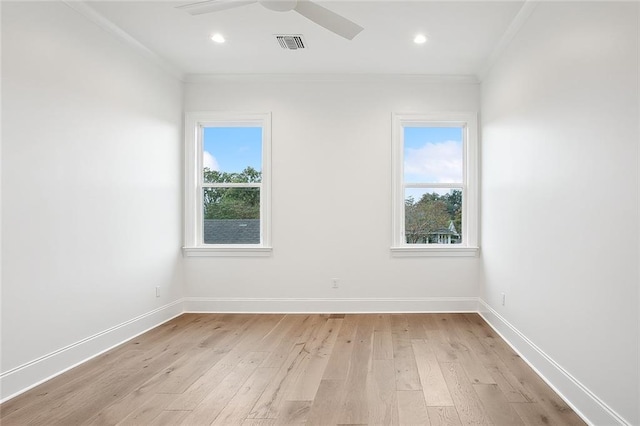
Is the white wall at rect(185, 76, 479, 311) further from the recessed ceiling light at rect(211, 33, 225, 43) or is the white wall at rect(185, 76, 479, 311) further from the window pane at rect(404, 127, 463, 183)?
the recessed ceiling light at rect(211, 33, 225, 43)

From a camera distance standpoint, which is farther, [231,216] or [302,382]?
[231,216]

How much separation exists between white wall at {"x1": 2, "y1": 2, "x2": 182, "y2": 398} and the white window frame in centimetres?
43

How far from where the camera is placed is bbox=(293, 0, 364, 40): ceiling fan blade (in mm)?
2322

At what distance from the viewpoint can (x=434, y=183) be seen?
4406 mm

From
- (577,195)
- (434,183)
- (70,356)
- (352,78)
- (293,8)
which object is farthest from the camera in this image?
(434,183)

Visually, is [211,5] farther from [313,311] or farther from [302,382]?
[313,311]

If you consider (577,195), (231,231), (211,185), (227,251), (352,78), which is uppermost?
(352,78)

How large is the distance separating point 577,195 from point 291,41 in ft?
8.71

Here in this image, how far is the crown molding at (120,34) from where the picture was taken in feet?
9.36

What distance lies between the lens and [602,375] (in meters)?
1.97

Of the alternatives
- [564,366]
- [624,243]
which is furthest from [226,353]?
[624,243]

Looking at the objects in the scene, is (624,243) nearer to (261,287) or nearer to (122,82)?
(261,287)

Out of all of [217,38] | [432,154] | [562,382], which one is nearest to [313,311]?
[432,154]

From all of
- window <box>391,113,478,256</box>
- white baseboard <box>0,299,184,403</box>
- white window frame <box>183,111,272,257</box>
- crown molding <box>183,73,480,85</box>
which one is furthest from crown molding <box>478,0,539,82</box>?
white baseboard <box>0,299,184,403</box>
